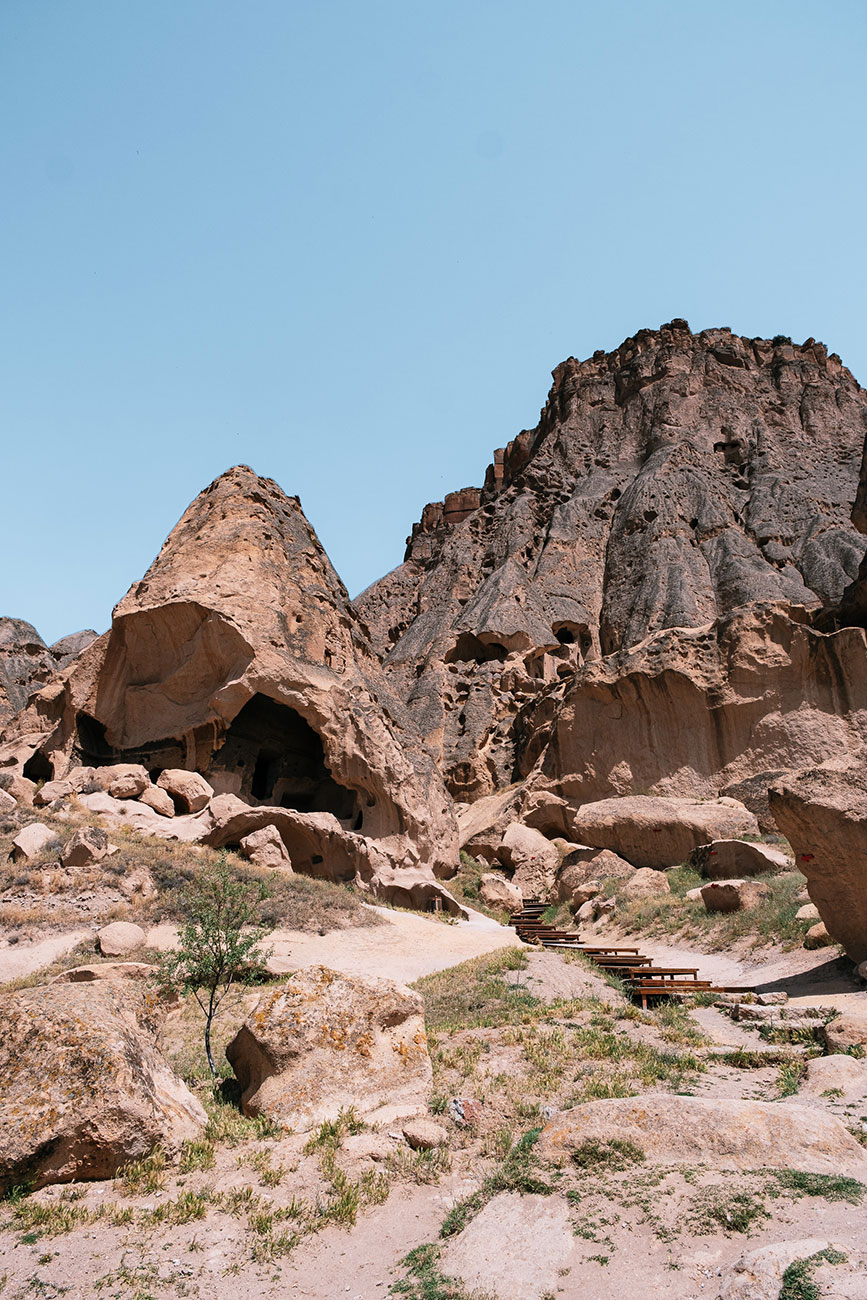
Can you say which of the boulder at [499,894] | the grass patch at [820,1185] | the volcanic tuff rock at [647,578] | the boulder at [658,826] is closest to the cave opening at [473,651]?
the volcanic tuff rock at [647,578]

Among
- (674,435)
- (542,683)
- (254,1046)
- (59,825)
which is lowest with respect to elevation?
(254,1046)

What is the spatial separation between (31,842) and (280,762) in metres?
8.89

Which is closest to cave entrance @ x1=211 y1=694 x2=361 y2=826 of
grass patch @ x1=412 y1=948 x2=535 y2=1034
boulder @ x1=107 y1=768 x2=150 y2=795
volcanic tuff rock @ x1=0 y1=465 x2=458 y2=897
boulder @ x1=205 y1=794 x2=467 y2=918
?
volcanic tuff rock @ x1=0 y1=465 x2=458 y2=897

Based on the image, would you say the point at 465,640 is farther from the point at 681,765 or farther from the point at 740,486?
the point at 740,486

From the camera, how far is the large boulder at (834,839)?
8828 millimetres

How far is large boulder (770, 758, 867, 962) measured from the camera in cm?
883

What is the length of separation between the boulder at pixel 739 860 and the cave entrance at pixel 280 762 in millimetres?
8654

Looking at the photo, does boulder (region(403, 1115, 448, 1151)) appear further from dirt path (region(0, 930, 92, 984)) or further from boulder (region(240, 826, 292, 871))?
boulder (region(240, 826, 292, 871))

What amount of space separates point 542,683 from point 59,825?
24.6 m

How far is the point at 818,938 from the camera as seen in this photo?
414 inches

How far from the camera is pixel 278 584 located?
20.5 m

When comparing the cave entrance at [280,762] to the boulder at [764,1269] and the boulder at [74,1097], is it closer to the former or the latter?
the boulder at [74,1097]

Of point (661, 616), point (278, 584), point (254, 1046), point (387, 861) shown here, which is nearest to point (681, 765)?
point (387, 861)

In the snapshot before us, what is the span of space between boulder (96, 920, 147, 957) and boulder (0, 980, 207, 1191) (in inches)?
225
